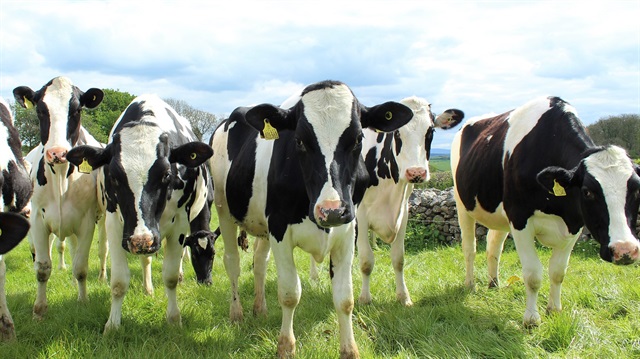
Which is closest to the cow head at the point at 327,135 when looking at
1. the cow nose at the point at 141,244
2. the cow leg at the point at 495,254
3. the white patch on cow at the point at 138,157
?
the white patch on cow at the point at 138,157

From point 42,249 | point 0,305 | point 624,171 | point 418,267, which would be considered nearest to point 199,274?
point 42,249

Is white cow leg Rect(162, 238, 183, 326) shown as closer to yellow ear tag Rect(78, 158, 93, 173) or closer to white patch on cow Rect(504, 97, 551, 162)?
yellow ear tag Rect(78, 158, 93, 173)

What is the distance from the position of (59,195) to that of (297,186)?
10.9ft

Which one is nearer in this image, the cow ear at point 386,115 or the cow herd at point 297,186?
the cow herd at point 297,186

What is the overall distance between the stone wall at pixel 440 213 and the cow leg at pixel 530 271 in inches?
262

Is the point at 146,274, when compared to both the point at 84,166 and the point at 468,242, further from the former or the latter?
the point at 468,242

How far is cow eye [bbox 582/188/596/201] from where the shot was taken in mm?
4992

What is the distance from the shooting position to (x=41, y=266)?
20.5 ft

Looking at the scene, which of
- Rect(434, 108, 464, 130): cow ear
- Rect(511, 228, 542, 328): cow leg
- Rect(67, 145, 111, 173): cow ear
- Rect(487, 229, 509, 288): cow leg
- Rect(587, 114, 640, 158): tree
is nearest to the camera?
Rect(67, 145, 111, 173): cow ear

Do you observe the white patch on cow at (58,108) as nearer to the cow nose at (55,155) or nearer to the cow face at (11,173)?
the cow nose at (55,155)

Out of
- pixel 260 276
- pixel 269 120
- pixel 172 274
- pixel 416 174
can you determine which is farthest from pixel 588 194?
pixel 172 274

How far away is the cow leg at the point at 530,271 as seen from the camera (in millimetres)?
5648

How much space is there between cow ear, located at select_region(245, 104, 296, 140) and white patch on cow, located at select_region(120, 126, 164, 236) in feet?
3.60

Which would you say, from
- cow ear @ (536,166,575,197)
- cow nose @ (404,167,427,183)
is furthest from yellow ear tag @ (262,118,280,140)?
cow ear @ (536,166,575,197)
